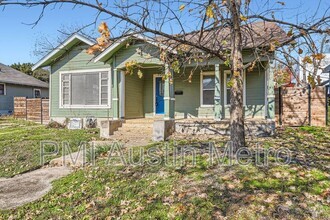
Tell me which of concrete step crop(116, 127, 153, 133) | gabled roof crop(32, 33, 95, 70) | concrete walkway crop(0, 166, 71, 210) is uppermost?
gabled roof crop(32, 33, 95, 70)

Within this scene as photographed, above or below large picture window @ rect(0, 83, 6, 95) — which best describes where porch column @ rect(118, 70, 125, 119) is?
below

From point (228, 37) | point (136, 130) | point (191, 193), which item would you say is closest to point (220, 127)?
point (136, 130)

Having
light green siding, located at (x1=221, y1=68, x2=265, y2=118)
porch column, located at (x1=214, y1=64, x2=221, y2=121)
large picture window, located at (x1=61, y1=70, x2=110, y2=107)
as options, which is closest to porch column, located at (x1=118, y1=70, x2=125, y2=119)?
large picture window, located at (x1=61, y1=70, x2=110, y2=107)

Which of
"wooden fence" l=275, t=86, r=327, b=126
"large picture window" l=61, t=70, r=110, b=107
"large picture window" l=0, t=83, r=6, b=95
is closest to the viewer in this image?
"wooden fence" l=275, t=86, r=327, b=126

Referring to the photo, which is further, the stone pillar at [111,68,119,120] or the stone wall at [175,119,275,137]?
the stone pillar at [111,68,119,120]

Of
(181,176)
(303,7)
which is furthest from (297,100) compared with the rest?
(181,176)

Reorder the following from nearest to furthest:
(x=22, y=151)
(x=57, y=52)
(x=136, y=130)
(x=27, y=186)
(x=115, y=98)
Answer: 1. (x=27, y=186)
2. (x=22, y=151)
3. (x=136, y=130)
4. (x=115, y=98)
5. (x=57, y=52)

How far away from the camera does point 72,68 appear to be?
13.5m

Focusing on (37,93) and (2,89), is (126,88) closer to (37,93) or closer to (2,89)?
(2,89)

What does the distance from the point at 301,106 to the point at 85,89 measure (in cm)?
1009

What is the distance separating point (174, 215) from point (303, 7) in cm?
477

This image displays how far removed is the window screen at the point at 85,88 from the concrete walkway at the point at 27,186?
6595mm

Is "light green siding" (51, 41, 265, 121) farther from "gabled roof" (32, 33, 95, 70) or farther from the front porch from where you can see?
"gabled roof" (32, 33, 95, 70)

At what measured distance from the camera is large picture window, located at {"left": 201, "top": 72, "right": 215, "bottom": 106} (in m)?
12.0
